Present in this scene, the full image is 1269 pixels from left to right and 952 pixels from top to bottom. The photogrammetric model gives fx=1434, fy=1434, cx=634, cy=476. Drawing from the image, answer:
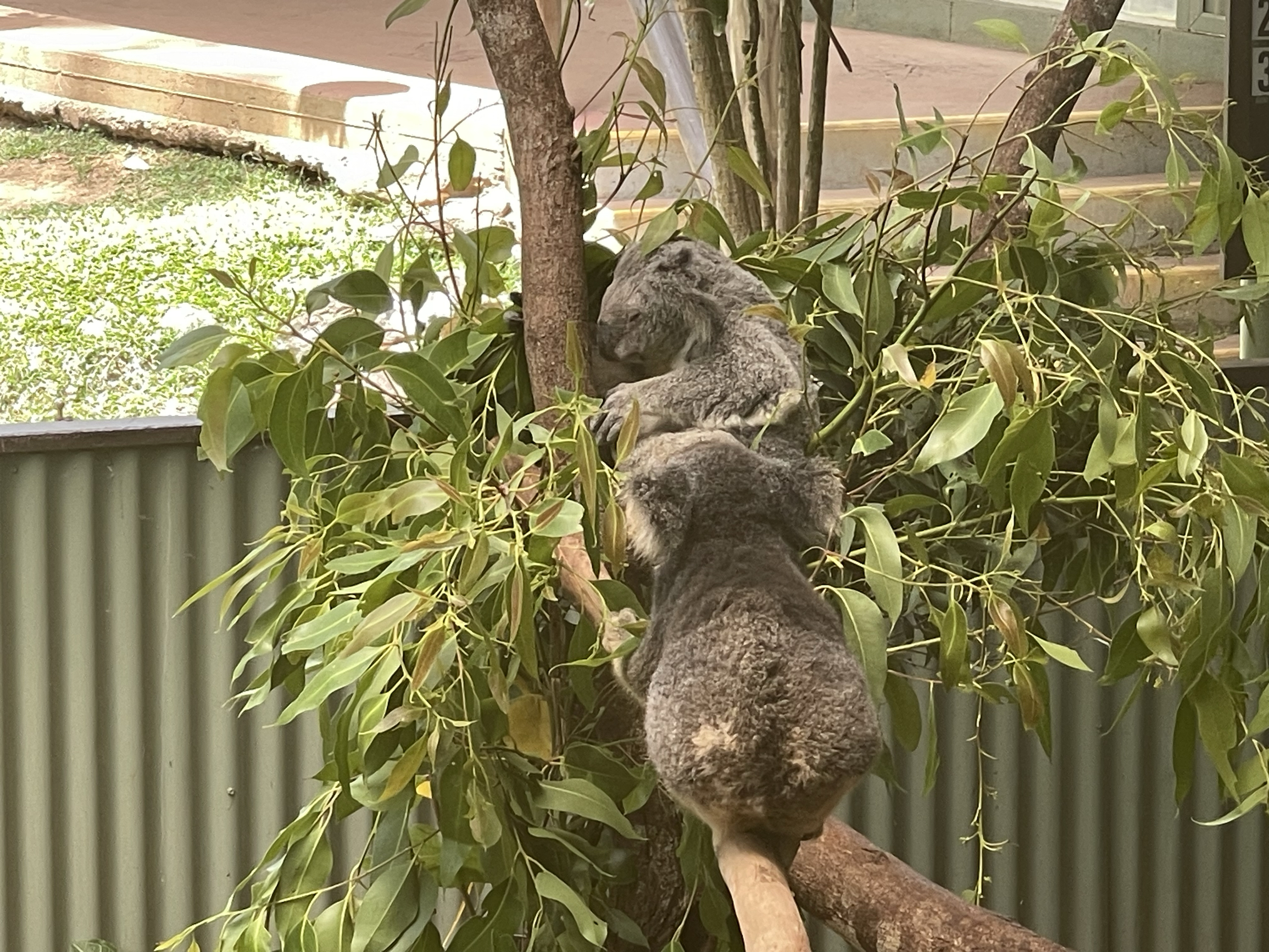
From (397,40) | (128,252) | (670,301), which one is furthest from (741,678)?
(397,40)

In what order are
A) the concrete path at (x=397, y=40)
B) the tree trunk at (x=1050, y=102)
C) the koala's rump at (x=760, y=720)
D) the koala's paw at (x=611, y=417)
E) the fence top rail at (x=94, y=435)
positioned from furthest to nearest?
the concrete path at (x=397, y=40), the fence top rail at (x=94, y=435), the tree trunk at (x=1050, y=102), the koala's paw at (x=611, y=417), the koala's rump at (x=760, y=720)

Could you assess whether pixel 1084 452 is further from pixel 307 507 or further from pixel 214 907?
pixel 214 907

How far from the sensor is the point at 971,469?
1.12m

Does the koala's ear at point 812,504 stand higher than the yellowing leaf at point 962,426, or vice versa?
the yellowing leaf at point 962,426

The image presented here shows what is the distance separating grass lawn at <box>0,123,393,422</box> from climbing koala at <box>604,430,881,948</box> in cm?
152

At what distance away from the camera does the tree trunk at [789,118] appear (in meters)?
1.48

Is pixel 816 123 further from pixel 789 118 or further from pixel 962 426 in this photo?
pixel 962 426

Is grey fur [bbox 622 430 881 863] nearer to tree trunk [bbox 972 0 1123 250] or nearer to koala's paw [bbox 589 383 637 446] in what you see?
koala's paw [bbox 589 383 637 446]

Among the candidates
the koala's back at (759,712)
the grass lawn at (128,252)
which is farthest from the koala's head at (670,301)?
the grass lawn at (128,252)

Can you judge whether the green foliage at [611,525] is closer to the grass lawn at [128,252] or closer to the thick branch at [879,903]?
the thick branch at [879,903]

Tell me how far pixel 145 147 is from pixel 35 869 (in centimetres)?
170

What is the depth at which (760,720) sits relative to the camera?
831 mm

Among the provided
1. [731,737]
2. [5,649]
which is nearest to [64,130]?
[5,649]

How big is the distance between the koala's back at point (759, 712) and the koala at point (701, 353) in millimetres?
206
